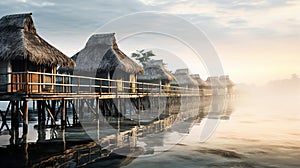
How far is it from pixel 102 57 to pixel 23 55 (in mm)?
10720

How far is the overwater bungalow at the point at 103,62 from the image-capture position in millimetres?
25422

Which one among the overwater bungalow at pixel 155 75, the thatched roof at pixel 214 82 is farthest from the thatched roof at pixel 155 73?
the thatched roof at pixel 214 82

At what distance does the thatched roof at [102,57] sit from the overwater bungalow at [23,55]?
5.16 meters

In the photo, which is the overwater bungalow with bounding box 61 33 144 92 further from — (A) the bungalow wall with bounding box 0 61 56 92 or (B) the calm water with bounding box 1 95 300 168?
(B) the calm water with bounding box 1 95 300 168

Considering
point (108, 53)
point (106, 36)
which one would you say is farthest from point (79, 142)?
point (106, 36)

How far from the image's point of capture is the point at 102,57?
2622 centimetres

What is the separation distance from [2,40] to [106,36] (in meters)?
12.1

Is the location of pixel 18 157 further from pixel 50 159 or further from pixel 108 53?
pixel 108 53

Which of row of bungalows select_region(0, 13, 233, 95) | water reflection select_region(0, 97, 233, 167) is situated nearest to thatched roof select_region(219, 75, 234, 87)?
row of bungalows select_region(0, 13, 233, 95)

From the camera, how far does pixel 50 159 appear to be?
33.0ft

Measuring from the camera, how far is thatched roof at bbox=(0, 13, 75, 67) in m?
16.1

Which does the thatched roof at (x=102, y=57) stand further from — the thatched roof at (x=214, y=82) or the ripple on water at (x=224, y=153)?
the thatched roof at (x=214, y=82)

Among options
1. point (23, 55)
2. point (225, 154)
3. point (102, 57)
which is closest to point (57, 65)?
point (23, 55)

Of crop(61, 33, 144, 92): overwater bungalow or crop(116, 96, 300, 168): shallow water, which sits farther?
crop(61, 33, 144, 92): overwater bungalow
